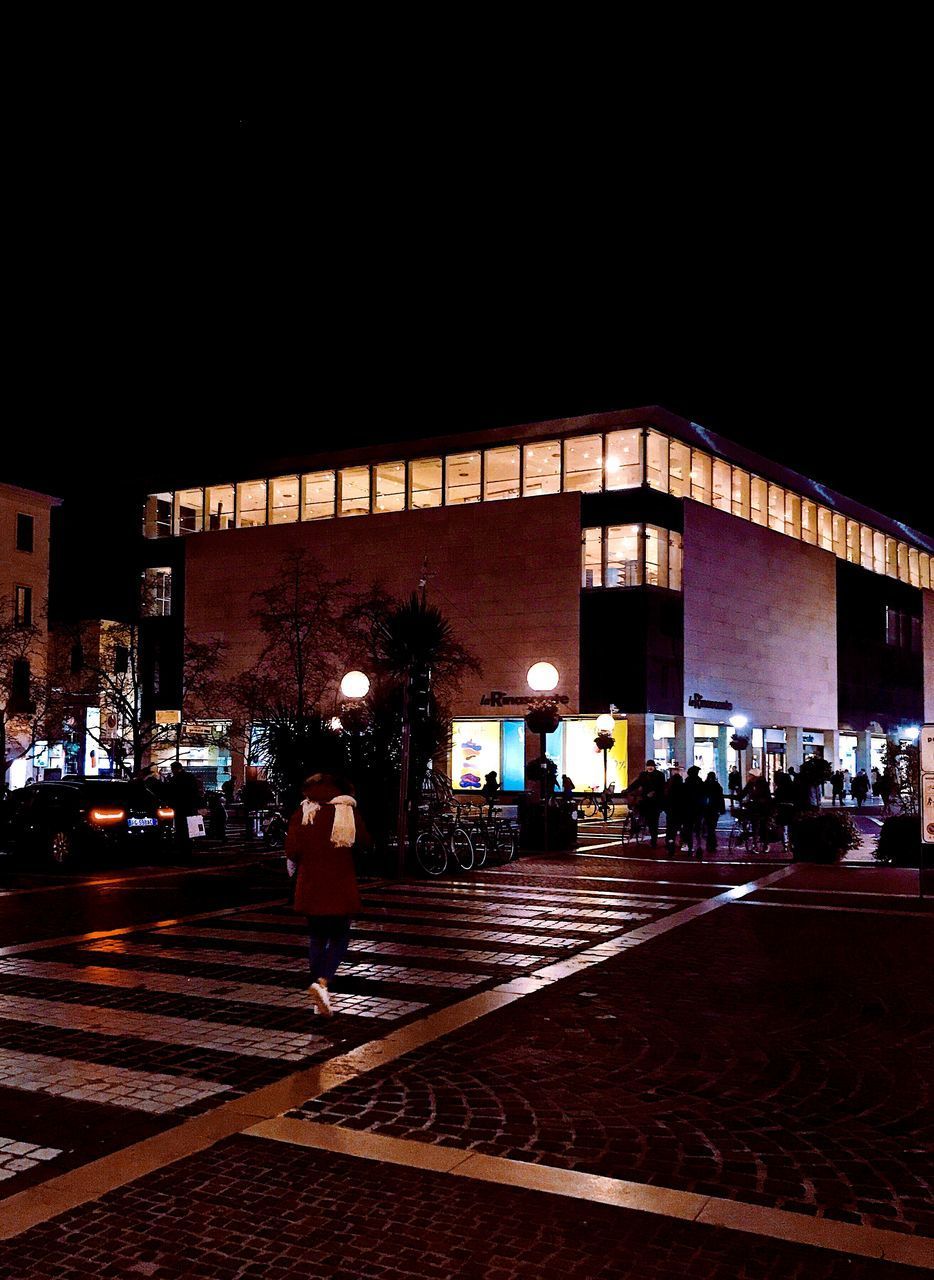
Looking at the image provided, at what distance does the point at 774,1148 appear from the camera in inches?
217

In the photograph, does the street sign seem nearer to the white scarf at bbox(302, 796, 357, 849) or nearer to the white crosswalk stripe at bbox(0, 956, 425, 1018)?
the white crosswalk stripe at bbox(0, 956, 425, 1018)

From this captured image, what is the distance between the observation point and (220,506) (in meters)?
52.1

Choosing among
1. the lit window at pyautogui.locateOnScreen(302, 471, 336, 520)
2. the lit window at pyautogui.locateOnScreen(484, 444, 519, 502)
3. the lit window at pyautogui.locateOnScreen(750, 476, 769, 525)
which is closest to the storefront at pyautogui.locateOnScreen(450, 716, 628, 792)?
the lit window at pyautogui.locateOnScreen(484, 444, 519, 502)

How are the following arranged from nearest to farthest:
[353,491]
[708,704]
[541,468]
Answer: [708,704] → [541,468] → [353,491]

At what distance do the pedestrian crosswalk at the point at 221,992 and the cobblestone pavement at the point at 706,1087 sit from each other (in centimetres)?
79

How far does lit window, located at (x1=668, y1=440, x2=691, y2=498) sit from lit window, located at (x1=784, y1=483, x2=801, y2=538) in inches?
352

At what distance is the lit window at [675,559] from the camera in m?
43.5

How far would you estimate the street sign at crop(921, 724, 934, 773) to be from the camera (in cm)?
1486

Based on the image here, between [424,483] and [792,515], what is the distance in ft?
57.7

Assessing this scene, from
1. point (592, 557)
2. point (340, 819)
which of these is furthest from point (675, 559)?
point (340, 819)

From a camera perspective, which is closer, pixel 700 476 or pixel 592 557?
pixel 592 557

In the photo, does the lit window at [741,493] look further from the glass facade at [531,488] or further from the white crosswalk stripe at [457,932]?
the white crosswalk stripe at [457,932]

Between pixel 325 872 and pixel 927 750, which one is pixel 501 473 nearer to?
pixel 927 750

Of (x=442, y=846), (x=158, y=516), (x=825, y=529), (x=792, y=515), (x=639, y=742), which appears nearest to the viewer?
(x=442, y=846)
